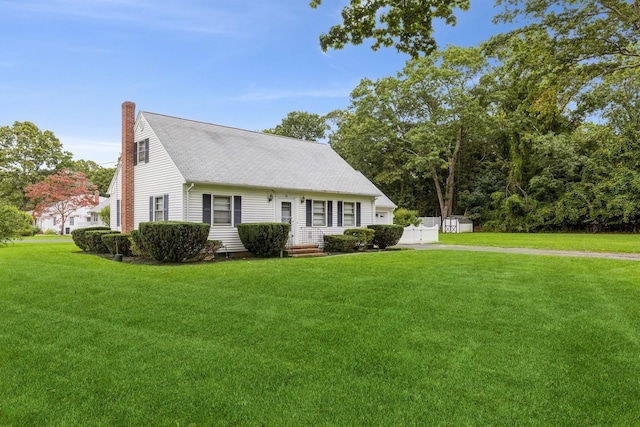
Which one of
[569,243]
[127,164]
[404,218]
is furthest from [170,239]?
[569,243]

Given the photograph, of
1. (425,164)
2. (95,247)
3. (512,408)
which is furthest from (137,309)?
(425,164)

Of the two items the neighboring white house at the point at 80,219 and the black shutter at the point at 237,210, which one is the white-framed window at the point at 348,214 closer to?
the black shutter at the point at 237,210

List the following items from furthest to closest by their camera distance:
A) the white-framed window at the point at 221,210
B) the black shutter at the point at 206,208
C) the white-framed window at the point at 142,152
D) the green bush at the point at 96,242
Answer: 1. the white-framed window at the point at 142,152
2. the green bush at the point at 96,242
3. the white-framed window at the point at 221,210
4. the black shutter at the point at 206,208

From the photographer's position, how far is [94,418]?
3070 mm

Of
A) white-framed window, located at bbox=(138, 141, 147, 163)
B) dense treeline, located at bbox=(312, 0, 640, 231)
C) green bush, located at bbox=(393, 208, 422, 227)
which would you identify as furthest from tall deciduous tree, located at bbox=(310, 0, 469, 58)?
dense treeline, located at bbox=(312, 0, 640, 231)

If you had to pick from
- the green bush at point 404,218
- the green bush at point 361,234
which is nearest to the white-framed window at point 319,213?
the green bush at point 361,234

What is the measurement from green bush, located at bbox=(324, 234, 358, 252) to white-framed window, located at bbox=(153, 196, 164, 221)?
6.67 meters

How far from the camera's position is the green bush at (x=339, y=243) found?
1712 cm

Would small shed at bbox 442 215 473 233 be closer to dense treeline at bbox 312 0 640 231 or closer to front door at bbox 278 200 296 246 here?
dense treeline at bbox 312 0 640 231

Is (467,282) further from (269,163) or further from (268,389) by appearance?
(269,163)

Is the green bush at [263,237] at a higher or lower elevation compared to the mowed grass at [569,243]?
higher

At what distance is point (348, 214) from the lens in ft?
64.1

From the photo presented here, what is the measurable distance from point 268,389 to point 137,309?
3721 mm

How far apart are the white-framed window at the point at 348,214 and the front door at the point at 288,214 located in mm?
2994
